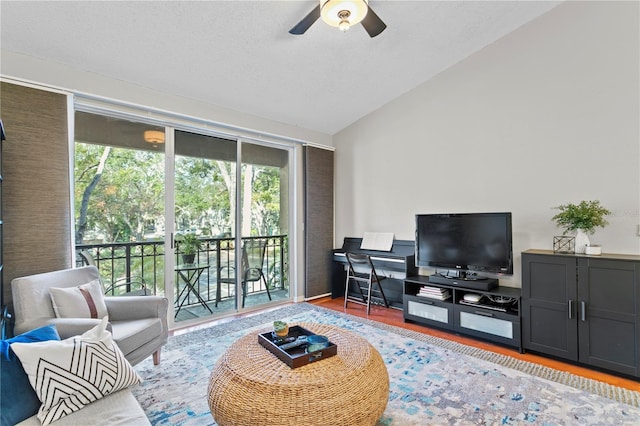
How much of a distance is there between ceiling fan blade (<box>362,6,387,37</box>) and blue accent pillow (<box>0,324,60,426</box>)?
2.80m

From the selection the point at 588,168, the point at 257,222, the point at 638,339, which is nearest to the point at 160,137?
the point at 257,222

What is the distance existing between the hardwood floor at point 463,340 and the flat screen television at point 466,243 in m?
0.69

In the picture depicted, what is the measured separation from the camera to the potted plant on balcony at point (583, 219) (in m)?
2.71

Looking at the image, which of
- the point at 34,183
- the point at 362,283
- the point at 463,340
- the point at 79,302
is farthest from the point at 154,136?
the point at 463,340

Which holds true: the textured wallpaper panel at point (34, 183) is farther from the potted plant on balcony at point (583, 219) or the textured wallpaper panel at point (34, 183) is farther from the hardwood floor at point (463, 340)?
the potted plant on balcony at point (583, 219)

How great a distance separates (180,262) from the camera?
3674 mm

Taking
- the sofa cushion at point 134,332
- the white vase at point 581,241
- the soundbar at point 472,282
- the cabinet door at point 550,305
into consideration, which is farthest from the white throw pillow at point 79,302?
the white vase at point 581,241

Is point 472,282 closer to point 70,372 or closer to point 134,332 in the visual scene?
point 134,332

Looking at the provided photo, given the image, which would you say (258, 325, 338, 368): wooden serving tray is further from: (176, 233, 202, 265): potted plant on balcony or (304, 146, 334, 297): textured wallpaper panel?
(304, 146, 334, 297): textured wallpaper panel

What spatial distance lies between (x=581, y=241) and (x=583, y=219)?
0.21m

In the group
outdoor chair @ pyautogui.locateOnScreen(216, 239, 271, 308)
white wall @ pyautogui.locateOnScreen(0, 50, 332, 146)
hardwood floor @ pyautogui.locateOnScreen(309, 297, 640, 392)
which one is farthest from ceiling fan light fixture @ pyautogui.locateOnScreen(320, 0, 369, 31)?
hardwood floor @ pyautogui.locateOnScreen(309, 297, 640, 392)

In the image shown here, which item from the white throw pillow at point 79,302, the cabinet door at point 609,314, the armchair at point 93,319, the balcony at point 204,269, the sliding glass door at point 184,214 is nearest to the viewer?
the armchair at point 93,319

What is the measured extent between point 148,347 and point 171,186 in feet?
5.89

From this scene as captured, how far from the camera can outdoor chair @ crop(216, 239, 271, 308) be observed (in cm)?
407
